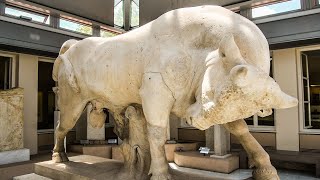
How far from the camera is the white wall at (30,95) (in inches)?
301

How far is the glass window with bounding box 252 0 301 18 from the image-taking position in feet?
22.8

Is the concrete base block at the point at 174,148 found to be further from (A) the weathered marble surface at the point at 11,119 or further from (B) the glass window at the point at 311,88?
(A) the weathered marble surface at the point at 11,119

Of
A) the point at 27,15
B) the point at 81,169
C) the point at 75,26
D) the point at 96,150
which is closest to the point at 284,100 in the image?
the point at 81,169

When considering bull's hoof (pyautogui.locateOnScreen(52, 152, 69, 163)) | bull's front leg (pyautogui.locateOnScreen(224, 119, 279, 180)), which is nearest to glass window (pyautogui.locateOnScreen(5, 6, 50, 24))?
bull's hoof (pyautogui.locateOnScreen(52, 152, 69, 163))

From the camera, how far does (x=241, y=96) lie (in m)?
1.83

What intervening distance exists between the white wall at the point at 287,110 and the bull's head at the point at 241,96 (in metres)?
5.80

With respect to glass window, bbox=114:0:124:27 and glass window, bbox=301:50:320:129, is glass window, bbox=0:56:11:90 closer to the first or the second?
glass window, bbox=114:0:124:27

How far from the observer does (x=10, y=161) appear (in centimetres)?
639

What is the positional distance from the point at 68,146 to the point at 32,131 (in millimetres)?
1065

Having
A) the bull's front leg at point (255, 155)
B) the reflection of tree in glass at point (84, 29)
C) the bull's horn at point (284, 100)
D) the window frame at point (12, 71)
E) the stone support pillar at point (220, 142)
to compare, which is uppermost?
the reflection of tree in glass at point (84, 29)

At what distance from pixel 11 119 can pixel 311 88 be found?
307 inches

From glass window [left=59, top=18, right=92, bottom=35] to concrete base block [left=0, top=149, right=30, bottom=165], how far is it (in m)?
3.68

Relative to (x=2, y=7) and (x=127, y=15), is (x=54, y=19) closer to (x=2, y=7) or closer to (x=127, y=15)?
(x=2, y=7)

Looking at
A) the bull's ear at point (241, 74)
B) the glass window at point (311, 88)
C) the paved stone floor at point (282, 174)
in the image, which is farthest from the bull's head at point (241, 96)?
the glass window at point (311, 88)
